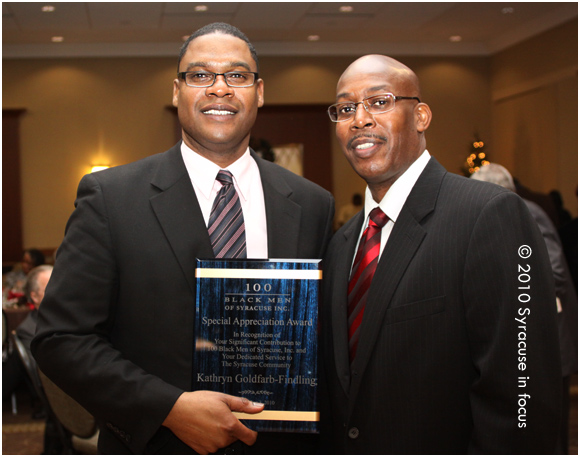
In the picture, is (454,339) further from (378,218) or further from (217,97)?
(217,97)

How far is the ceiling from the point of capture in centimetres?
912

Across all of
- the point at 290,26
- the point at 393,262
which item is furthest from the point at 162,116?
the point at 393,262

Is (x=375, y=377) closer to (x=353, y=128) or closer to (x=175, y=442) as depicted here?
(x=175, y=442)

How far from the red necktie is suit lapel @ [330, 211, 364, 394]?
2cm

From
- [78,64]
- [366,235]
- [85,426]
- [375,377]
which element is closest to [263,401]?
[375,377]

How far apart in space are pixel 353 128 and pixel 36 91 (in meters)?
11.0

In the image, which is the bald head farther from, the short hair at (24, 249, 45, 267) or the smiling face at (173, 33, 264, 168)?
the short hair at (24, 249, 45, 267)

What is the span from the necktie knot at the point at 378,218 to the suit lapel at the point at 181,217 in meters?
0.49

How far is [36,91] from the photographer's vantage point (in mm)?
11367

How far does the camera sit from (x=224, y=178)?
5.90ft

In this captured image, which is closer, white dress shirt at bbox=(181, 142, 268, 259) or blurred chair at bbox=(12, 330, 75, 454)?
white dress shirt at bbox=(181, 142, 268, 259)

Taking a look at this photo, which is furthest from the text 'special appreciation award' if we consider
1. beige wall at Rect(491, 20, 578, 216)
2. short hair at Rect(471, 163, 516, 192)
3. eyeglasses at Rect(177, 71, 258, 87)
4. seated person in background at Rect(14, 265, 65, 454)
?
beige wall at Rect(491, 20, 578, 216)

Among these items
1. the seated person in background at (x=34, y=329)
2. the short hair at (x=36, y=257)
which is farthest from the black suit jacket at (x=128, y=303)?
the short hair at (x=36, y=257)

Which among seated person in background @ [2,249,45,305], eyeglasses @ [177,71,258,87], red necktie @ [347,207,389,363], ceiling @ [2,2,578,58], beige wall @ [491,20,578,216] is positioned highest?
ceiling @ [2,2,578,58]
